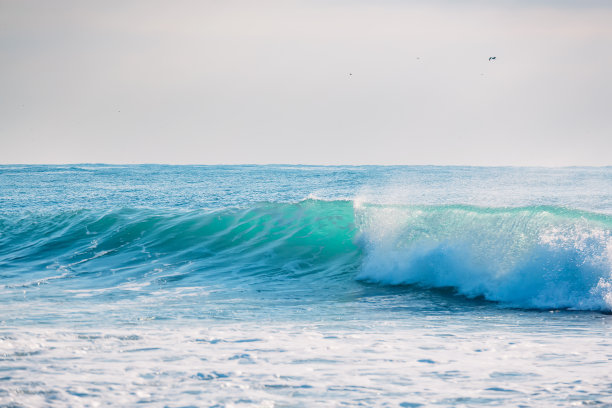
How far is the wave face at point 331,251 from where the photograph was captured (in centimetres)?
854

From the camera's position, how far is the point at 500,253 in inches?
378

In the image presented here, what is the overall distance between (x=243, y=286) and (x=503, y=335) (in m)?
4.86

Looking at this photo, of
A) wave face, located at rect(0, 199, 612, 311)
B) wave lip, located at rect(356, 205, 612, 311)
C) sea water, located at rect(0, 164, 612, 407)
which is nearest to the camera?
sea water, located at rect(0, 164, 612, 407)

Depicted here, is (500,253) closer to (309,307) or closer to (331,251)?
(309,307)

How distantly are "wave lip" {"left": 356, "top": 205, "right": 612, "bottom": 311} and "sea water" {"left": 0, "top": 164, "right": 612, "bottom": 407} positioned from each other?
0.10ft

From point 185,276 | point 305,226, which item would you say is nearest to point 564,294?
point 185,276

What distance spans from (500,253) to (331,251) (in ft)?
12.4

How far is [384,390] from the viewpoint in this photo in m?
4.25

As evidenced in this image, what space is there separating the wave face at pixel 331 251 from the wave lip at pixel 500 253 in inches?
0.8

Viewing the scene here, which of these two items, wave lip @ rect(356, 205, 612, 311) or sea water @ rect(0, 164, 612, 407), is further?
wave lip @ rect(356, 205, 612, 311)

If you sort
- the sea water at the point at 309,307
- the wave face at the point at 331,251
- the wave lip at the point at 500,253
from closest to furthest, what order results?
the sea water at the point at 309,307
the wave lip at the point at 500,253
the wave face at the point at 331,251

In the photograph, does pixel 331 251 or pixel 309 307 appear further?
pixel 331 251

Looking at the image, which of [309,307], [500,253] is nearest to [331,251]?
[500,253]

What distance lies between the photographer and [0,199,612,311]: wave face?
8.54 m
